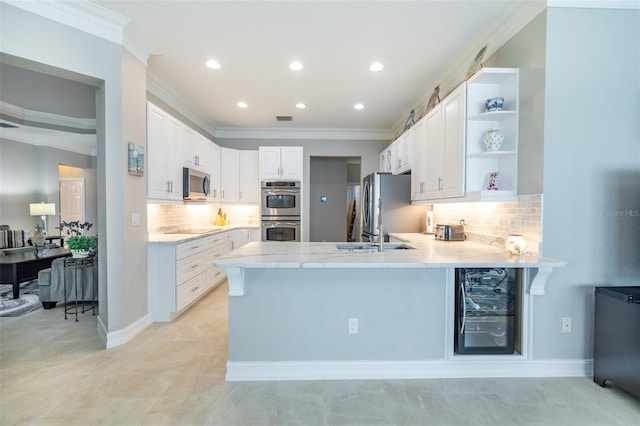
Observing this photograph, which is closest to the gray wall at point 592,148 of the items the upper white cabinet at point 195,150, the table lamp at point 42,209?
the upper white cabinet at point 195,150

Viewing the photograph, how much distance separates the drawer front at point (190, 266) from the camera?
10.8 ft

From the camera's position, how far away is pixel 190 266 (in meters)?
3.54

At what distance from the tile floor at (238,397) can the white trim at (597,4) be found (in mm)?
2696

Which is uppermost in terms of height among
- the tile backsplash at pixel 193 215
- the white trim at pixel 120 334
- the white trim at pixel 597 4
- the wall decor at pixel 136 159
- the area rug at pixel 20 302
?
the white trim at pixel 597 4

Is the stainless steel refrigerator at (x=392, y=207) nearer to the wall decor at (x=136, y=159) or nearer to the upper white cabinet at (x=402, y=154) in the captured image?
the upper white cabinet at (x=402, y=154)

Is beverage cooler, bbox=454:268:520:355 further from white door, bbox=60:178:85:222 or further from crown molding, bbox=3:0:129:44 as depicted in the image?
white door, bbox=60:178:85:222

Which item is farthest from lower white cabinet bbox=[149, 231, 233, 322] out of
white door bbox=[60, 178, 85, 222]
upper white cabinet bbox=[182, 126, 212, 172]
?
white door bbox=[60, 178, 85, 222]

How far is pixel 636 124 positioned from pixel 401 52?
1.97 m

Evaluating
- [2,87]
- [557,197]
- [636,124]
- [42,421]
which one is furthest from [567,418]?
[2,87]

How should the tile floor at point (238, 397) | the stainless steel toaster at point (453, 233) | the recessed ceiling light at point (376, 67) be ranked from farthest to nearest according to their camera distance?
1. the recessed ceiling light at point (376, 67)
2. the stainless steel toaster at point (453, 233)
3. the tile floor at point (238, 397)

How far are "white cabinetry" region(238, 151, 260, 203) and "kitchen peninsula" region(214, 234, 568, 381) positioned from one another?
144 inches

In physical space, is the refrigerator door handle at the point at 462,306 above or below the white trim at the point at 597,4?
below

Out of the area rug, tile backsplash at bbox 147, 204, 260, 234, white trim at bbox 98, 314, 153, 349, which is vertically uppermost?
tile backsplash at bbox 147, 204, 260, 234

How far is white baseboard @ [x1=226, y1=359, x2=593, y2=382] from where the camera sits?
84.1 inches
